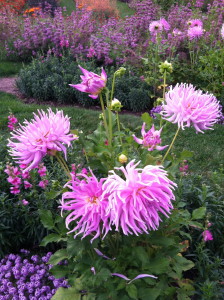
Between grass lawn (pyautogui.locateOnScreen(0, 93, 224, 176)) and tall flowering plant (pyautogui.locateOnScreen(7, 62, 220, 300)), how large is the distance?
6.56 ft

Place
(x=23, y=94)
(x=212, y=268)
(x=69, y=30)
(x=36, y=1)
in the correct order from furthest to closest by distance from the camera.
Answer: (x=36, y=1) < (x=69, y=30) < (x=23, y=94) < (x=212, y=268)

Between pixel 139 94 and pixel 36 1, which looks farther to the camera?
pixel 36 1

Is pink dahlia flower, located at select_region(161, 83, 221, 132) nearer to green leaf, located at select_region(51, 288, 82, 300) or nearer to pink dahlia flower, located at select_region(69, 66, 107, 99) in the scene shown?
pink dahlia flower, located at select_region(69, 66, 107, 99)

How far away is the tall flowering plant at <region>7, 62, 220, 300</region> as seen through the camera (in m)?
1.07

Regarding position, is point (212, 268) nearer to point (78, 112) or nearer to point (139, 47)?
point (78, 112)

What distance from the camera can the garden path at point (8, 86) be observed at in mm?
6121

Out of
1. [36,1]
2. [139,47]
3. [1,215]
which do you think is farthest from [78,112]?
[36,1]

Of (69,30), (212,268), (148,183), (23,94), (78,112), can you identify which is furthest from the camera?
(69,30)

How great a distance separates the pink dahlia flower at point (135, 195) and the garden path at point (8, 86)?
5296 mm

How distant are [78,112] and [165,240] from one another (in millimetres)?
3731

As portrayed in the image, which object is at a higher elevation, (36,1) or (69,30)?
(69,30)

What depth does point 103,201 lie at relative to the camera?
1131mm

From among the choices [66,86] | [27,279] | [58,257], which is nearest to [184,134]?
[66,86]

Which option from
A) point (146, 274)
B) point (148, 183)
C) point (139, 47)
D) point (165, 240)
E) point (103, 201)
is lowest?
point (139, 47)
